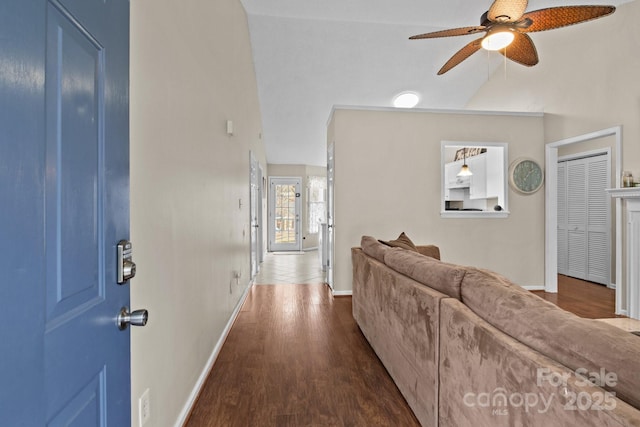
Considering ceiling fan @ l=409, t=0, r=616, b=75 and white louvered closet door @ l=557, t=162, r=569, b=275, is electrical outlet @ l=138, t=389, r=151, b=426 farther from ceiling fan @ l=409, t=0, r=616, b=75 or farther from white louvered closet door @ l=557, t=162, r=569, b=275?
white louvered closet door @ l=557, t=162, r=569, b=275

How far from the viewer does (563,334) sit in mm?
937

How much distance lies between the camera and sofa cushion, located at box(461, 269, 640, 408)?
2.58 ft

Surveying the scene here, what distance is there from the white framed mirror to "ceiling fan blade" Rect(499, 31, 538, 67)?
151 centimetres

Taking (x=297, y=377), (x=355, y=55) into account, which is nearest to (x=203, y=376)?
(x=297, y=377)

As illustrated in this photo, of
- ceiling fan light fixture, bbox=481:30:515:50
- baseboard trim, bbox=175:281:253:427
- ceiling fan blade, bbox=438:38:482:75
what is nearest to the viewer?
baseboard trim, bbox=175:281:253:427

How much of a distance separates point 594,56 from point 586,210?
2427mm

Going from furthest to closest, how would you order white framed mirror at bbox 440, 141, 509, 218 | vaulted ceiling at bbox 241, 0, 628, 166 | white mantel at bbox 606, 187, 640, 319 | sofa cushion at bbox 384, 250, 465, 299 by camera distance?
1. white framed mirror at bbox 440, 141, 509, 218
2. vaulted ceiling at bbox 241, 0, 628, 166
3. white mantel at bbox 606, 187, 640, 319
4. sofa cushion at bbox 384, 250, 465, 299

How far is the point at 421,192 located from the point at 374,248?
201 cm

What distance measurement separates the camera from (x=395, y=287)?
6.67 feet

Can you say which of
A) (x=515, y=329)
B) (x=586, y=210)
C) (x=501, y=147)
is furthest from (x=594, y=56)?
(x=515, y=329)

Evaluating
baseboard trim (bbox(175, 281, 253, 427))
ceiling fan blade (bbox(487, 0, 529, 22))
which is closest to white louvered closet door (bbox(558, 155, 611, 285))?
ceiling fan blade (bbox(487, 0, 529, 22))

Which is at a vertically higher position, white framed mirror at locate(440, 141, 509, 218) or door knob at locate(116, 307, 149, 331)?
white framed mirror at locate(440, 141, 509, 218)

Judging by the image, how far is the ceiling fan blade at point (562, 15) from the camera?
7.27 feet

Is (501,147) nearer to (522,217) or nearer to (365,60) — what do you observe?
(522,217)
